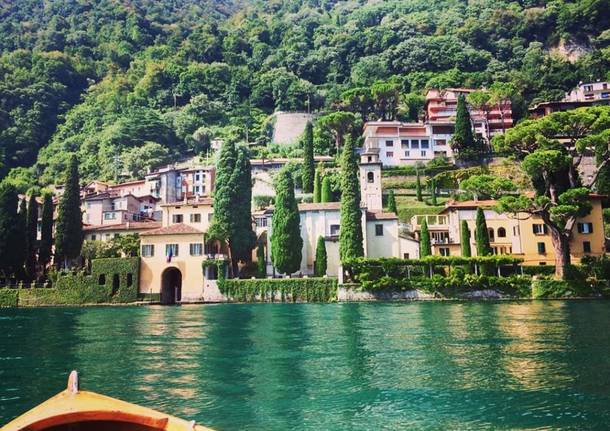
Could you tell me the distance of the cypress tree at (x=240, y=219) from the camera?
5053 cm

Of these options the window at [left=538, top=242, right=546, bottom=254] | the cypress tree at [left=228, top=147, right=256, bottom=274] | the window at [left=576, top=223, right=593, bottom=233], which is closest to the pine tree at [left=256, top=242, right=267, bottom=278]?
the cypress tree at [left=228, top=147, right=256, bottom=274]

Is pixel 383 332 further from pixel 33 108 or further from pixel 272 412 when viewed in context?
pixel 33 108

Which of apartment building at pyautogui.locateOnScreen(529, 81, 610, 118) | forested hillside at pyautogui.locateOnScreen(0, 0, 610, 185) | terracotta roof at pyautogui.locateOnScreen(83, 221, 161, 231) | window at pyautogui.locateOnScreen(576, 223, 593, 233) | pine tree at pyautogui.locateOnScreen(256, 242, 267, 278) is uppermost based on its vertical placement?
forested hillside at pyautogui.locateOnScreen(0, 0, 610, 185)

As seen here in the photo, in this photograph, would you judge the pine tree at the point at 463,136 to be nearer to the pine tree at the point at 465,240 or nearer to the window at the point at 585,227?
the pine tree at the point at 465,240

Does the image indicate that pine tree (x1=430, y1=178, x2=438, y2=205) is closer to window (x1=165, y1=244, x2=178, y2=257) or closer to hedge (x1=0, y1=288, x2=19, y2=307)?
window (x1=165, y1=244, x2=178, y2=257)

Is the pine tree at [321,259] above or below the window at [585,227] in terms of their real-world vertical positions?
below

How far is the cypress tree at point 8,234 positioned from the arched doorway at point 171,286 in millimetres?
13767

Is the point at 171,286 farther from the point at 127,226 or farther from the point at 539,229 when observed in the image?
the point at 539,229

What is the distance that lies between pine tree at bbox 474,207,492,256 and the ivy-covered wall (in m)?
30.4

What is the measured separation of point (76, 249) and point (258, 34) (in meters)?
103

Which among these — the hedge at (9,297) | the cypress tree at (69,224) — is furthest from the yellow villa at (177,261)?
the hedge at (9,297)

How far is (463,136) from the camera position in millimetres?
73188

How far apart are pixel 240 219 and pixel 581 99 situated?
6579 centimetres

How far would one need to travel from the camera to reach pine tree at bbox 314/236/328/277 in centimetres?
5075
